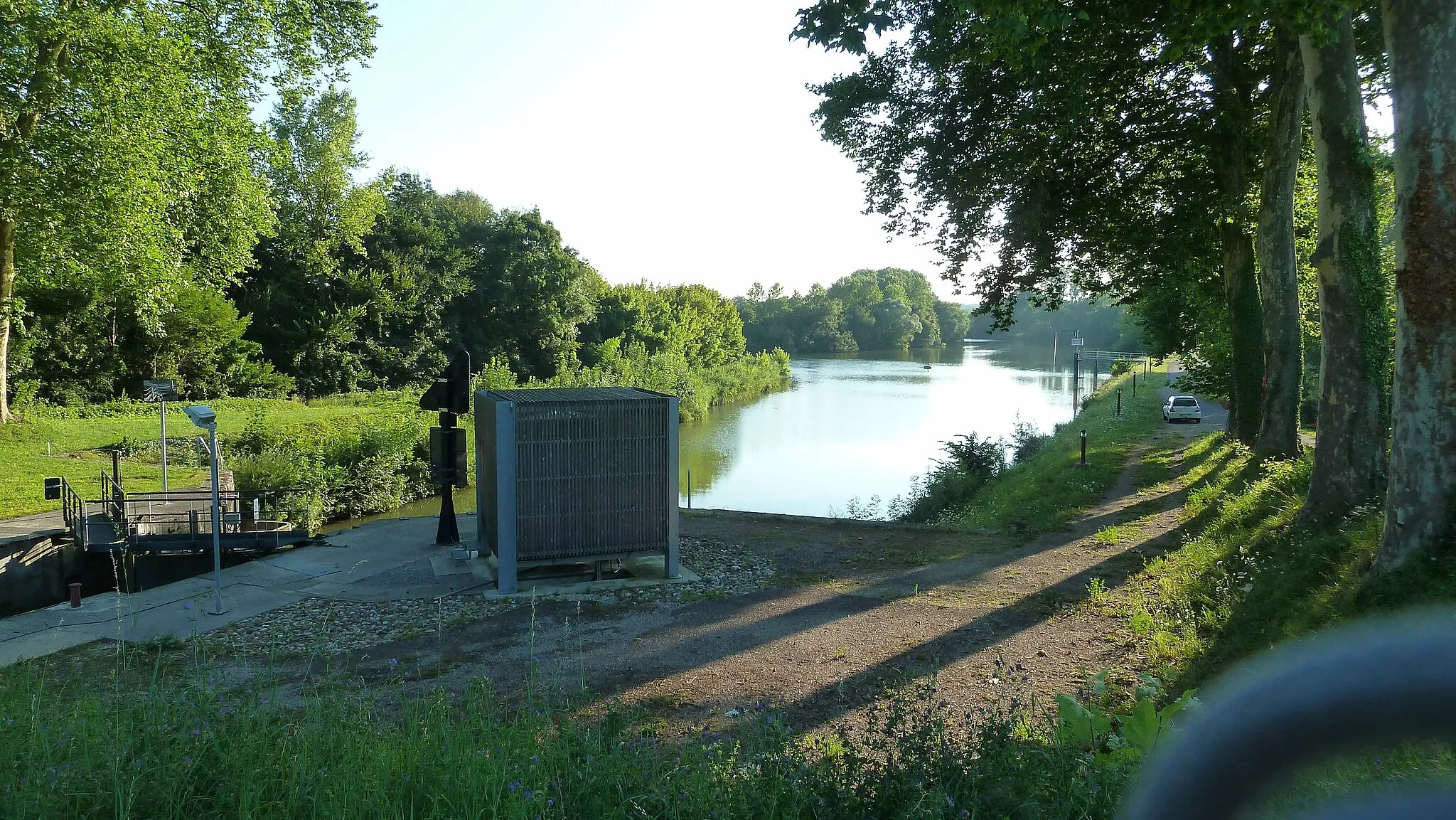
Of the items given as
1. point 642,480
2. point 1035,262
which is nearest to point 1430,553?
point 642,480

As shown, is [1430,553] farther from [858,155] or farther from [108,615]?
[858,155]

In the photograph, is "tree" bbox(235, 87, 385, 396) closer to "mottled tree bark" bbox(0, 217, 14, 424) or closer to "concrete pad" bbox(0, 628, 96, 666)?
"mottled tree bark" bbox(0, 217, 14, 424)

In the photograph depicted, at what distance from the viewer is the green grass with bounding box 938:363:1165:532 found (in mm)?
17016

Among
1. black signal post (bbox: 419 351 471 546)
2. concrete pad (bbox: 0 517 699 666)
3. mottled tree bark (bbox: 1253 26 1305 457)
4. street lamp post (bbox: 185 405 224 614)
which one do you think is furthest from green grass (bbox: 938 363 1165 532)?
street lamp post (bbox: 185 405 224 614)

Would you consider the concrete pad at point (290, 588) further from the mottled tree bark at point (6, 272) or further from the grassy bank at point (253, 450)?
the mottled tree bark at point (6, 272)

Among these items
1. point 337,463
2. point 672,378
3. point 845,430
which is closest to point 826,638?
point 337,463

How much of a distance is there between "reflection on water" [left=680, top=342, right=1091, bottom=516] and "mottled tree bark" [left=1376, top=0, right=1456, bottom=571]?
56.5 ft

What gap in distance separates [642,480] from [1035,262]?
494 inches

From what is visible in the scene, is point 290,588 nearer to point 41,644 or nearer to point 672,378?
point 41,644

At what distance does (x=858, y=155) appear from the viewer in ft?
66.4

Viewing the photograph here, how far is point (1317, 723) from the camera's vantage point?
3.61 ft

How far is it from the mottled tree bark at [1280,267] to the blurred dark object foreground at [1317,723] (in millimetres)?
18381

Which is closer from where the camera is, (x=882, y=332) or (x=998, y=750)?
(x=998, y=750)

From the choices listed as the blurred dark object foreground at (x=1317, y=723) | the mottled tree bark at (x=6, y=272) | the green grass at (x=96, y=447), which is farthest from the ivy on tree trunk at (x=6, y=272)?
the blurred dark object foreground at (x=1317, y=723)
